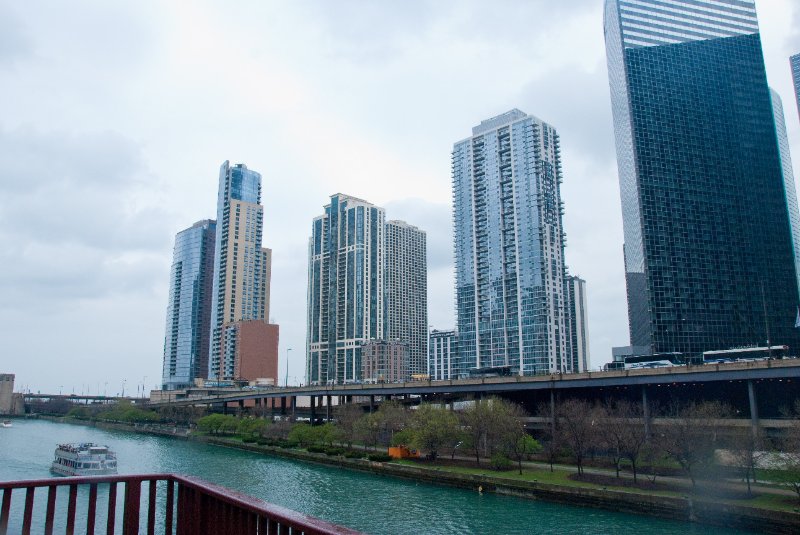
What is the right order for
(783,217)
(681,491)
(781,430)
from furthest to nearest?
(783,217)
(781,430)
(681,491)

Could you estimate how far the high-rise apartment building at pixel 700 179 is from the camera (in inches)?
6255

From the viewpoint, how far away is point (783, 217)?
6747 inches

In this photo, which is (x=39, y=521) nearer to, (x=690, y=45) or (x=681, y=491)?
(x=681, y=491)

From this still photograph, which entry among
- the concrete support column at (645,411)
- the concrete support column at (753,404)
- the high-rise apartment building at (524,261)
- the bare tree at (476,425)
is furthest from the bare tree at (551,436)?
the high-rise apartment building at (524,261)

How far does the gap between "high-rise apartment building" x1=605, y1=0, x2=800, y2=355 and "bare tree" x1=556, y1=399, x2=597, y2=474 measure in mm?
94522

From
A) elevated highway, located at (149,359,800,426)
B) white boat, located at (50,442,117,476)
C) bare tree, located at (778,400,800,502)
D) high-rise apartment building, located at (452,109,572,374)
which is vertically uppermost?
high-rise apartment building, located at (452,109,572,374)

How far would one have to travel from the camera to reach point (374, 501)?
55719 mm

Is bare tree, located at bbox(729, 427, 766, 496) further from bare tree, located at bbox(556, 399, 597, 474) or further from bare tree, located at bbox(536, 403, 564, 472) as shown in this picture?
bare tree, located at bbox(536, 403, 564, 472)

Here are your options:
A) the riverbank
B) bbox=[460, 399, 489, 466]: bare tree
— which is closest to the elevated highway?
bbox=[460, 399, 489, 466]: bare tree

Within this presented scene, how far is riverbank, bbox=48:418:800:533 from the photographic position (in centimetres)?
4241

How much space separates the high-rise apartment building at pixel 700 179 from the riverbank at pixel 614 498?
104942 millimetres

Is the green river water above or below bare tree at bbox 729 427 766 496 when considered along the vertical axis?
below

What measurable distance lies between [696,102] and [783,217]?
39796 mm

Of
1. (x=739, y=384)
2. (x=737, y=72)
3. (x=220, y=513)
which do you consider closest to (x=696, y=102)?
(x=737, y=72)
